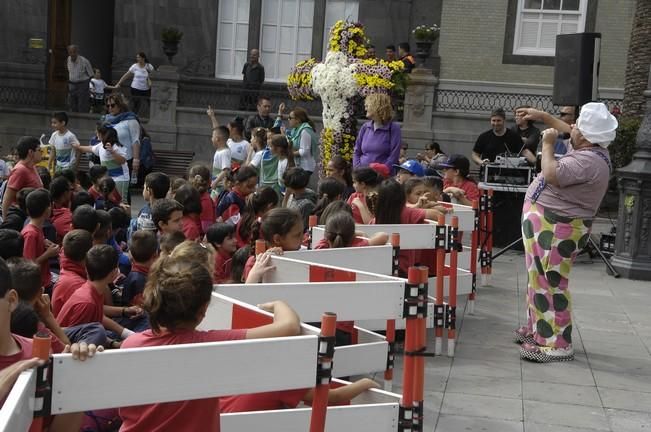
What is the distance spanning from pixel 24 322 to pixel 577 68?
9.11m

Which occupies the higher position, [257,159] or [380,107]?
[380,107]

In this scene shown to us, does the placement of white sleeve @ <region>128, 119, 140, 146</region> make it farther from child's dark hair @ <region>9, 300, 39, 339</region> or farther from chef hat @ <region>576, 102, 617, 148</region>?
child's dark hair @ <region>9, 300, 39, 339</region>

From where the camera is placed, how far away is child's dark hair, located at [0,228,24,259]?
250 inches

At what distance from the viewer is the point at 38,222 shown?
7879 mm

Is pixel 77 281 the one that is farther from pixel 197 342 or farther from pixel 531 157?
pixel 531 157

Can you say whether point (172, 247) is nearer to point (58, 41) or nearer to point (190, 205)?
point (190, 205)

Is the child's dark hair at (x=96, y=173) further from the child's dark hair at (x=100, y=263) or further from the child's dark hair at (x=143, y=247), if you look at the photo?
the child's dark hair at (x=100, y=263)

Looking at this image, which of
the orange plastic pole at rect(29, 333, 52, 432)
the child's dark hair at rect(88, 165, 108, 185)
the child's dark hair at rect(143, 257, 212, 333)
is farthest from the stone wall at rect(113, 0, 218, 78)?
the orange plastic pole at rect(29, 333, 52, 432)

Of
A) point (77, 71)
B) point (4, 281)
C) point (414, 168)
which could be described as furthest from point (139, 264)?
point (77, 71)

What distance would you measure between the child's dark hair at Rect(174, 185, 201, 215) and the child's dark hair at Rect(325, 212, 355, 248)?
2.05 meters

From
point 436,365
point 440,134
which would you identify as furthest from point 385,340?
point 440,134

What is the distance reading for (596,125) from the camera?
7738 millimetres

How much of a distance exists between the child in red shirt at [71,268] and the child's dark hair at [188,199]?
1.98m

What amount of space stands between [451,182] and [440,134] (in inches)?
388
